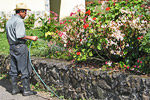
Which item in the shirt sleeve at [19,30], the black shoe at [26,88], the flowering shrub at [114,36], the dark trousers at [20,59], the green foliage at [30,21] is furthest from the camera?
the green foliage at [30,21]

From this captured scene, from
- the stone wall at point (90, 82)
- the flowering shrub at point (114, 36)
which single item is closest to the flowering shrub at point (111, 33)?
the flowering shrub at point (114, 36)

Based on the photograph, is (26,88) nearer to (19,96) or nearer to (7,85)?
(19,96)

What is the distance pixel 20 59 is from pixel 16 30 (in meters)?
0.67

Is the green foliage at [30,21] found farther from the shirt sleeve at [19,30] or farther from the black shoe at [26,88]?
the shirt sleeve at [19,30]

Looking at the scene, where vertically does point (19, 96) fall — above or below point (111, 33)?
below

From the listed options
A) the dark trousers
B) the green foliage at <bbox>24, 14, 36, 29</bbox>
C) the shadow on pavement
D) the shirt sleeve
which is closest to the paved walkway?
the shadow on pavement

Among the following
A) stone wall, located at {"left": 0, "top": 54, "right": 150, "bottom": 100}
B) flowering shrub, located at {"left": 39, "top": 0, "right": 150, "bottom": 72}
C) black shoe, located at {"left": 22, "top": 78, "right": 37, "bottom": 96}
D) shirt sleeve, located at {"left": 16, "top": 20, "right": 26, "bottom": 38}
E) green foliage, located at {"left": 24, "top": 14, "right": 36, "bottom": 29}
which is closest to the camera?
stone wall, located at {"left": 0, "top": 54, "right": 150, "bottom": 100}

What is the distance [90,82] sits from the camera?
4.41 m

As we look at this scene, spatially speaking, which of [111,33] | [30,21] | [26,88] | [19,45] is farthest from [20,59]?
[30,21]

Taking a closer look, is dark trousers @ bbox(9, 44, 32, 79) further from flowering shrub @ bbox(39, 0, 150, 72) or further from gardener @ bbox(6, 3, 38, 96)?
flowering shrub @ bbox(39, 0, 150, 72)

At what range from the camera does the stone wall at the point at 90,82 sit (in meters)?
3.77

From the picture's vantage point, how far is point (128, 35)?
14.2 ft

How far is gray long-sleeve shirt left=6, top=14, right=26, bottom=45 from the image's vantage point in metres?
4.79

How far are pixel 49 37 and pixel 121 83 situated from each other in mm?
4443
